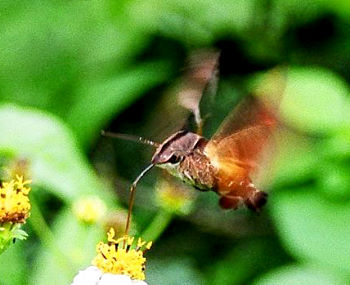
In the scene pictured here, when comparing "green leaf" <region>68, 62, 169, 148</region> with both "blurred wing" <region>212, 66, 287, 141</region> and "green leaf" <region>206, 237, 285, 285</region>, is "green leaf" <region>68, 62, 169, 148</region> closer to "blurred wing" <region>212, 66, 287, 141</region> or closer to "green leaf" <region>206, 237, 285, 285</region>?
"green leaf" <region>206, 237, 285, 285</region>

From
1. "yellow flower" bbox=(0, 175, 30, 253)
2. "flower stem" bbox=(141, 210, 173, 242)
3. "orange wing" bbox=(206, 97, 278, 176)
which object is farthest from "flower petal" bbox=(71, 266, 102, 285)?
"flower stem" bbox=(141, 210, 173, 242)

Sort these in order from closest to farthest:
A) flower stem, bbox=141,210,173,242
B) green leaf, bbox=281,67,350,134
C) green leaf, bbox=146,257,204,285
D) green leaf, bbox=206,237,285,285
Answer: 1. flower stem, bbox=141,210,173,242
2. green leaf, bbox=281,67,350,134
3. green leaf, bbox=146,257,204,285
4. green leaf, bbox=206,237,285,285

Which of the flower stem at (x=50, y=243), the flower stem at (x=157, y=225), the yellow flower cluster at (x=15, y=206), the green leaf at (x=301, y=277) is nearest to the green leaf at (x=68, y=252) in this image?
the flower stem at (x=50, y=243)

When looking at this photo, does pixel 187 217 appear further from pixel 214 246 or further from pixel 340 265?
pixel 340 265

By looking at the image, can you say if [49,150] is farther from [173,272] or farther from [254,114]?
[254,114]

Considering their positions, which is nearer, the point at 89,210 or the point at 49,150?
the point at 89,210

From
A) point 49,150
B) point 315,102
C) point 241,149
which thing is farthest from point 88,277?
point 315,102
